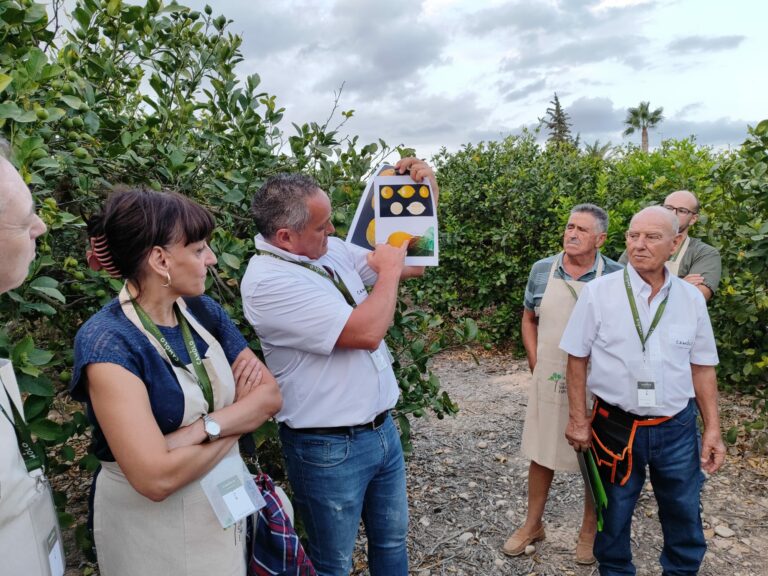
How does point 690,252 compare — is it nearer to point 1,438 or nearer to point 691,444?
point 691,444

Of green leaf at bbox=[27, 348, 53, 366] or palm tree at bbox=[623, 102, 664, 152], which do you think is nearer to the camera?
green leaf at bbox=[27, 348, 53, 366]

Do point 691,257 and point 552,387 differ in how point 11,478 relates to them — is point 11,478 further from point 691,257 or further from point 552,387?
point 691,257

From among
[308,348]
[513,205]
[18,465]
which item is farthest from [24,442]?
[513,205]

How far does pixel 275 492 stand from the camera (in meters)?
1.91

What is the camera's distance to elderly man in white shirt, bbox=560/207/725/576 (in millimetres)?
2645

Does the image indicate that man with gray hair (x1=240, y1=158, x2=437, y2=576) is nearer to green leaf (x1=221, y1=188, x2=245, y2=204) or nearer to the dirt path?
green leaf (x1=221, y1=188, x2=245, y2=204)

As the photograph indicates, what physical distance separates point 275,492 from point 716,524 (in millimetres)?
3168

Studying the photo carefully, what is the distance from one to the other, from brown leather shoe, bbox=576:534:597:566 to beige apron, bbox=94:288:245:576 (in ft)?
7.74

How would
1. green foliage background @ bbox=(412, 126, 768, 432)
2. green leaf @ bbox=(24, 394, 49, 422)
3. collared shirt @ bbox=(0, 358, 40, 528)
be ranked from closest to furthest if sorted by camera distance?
collared shirt @ bbox=(0, 358, 40, 528) < green leaf @ bbox=(24, 394, 49, 422) < green foliage background @ bbox=(412, 126, 768, 432)

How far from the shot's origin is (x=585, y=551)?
3311mm

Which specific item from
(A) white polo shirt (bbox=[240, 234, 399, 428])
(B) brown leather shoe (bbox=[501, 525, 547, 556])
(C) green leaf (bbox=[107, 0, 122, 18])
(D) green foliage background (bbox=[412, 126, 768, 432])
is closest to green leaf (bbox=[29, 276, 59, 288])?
(A) white polo shirt (bbox=[240, 234, 399, 428])

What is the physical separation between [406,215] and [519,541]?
221 cm

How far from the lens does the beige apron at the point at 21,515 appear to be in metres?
1.26

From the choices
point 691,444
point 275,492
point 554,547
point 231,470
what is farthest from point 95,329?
point 554,547
